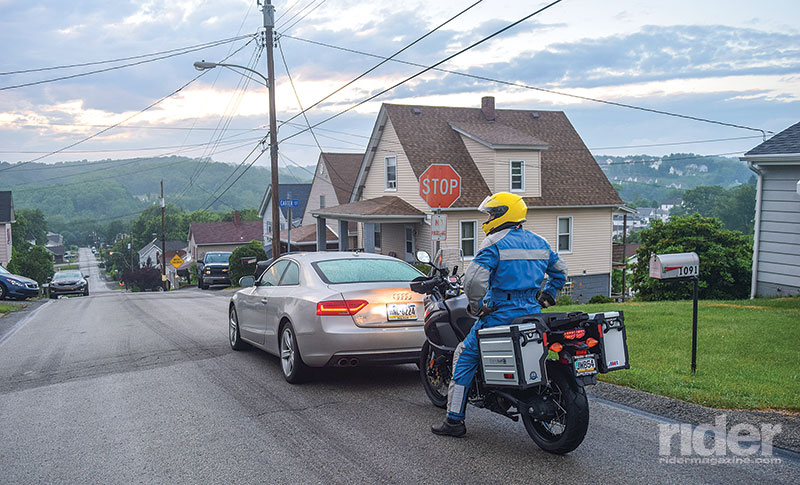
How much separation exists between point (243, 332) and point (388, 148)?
22689mm

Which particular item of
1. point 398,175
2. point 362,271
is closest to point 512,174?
point 398,175

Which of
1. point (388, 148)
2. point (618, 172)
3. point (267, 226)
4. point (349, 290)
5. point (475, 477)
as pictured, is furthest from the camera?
point (618, 172)

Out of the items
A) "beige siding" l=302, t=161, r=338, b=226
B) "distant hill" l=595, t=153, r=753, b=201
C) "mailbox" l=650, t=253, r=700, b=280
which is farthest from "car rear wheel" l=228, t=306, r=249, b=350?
"distant hill" l=595, t=153, r=753, b=201

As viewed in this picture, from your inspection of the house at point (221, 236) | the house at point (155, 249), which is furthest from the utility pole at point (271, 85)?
the house at point (155, 249)

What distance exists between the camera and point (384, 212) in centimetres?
2812

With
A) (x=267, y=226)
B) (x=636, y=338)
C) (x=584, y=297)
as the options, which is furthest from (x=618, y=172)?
(x=636, y=338)

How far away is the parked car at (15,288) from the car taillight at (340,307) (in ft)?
69.2

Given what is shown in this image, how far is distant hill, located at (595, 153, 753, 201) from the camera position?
13350 centimetres

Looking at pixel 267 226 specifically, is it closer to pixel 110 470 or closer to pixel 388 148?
pixel 388 148

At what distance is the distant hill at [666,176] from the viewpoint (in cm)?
13350

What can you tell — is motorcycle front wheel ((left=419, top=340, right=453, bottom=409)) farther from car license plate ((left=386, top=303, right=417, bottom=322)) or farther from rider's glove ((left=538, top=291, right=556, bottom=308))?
rider's glove ((left=538, top=291, right=556, bottom=308))

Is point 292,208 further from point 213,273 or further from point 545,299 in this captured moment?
point 545,299

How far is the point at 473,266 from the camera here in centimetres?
503

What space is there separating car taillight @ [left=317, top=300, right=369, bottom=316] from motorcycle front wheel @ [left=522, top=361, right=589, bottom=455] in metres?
2.47
